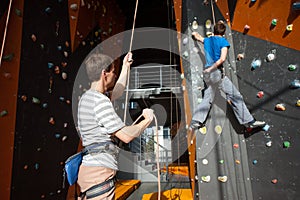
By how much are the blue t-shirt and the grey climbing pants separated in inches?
6.1

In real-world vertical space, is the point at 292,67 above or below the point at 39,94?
above

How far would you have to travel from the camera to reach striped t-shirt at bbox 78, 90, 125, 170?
0.77 m

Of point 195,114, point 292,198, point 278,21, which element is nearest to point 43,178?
point 195,114

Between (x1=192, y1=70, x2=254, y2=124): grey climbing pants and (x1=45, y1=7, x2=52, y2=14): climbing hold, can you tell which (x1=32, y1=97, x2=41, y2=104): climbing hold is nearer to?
(x1=45, y1=7, x2=52, y2=14): climbing hold

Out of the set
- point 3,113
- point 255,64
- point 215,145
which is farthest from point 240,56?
point 3,113

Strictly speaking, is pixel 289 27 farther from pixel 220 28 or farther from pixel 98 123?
pixel 98 123

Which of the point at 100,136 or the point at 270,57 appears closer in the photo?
the point at 100,136

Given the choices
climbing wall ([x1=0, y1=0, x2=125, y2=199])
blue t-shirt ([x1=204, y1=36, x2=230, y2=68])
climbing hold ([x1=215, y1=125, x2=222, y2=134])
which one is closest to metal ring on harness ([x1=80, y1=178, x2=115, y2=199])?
climbing wall ([x1=0, y1=0, x2=125, y2=199])

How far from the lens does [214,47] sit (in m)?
1.44

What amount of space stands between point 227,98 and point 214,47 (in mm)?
373

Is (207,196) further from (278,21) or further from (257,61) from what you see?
(278,21)

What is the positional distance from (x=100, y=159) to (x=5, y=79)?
2.56 ft

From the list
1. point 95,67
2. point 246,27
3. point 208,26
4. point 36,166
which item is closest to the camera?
point 95,67

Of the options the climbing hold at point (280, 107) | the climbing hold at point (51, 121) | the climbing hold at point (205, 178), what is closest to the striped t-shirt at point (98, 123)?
the climbing hold at point (51, 121)
